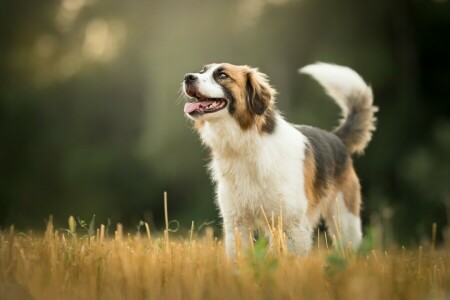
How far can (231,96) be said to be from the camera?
5.37 m

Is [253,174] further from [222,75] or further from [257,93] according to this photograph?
[222,75]

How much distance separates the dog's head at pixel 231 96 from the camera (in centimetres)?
516

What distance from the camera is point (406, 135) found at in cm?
1670

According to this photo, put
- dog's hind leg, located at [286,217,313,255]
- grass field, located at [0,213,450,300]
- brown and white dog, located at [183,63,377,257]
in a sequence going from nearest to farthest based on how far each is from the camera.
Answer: grass field, located at [0,213,450,300] → brown and white dog, located at [183,63,377,257] → dog's hind leg, located at [286,217,313,255]

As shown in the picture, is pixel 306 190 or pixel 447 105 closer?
pixel 306 190

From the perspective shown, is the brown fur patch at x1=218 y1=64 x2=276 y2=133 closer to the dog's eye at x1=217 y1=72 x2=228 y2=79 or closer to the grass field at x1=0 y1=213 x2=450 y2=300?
the dog's eye at x1=217 y1=72 x2=228 y2=79

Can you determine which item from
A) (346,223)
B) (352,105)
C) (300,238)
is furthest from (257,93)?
(352,105)

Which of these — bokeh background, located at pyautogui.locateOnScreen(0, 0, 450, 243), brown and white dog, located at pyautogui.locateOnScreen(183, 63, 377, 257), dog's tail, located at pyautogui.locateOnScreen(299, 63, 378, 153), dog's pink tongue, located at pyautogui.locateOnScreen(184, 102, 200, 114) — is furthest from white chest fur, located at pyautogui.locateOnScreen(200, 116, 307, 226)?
bokeh background, located at pyautogui.locateOnScreen(0, 0, 450, 243)

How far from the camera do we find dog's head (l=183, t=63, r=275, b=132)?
5164mm

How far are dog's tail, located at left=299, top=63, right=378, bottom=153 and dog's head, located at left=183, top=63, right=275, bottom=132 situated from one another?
6.27 ft

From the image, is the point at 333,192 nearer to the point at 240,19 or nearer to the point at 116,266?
the point at 116,266

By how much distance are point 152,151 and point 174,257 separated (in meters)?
14.0

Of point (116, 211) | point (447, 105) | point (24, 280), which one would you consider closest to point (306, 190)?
point (24, 280)

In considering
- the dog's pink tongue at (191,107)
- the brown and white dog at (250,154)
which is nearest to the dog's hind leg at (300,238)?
the brown and white dog at (250,154)
